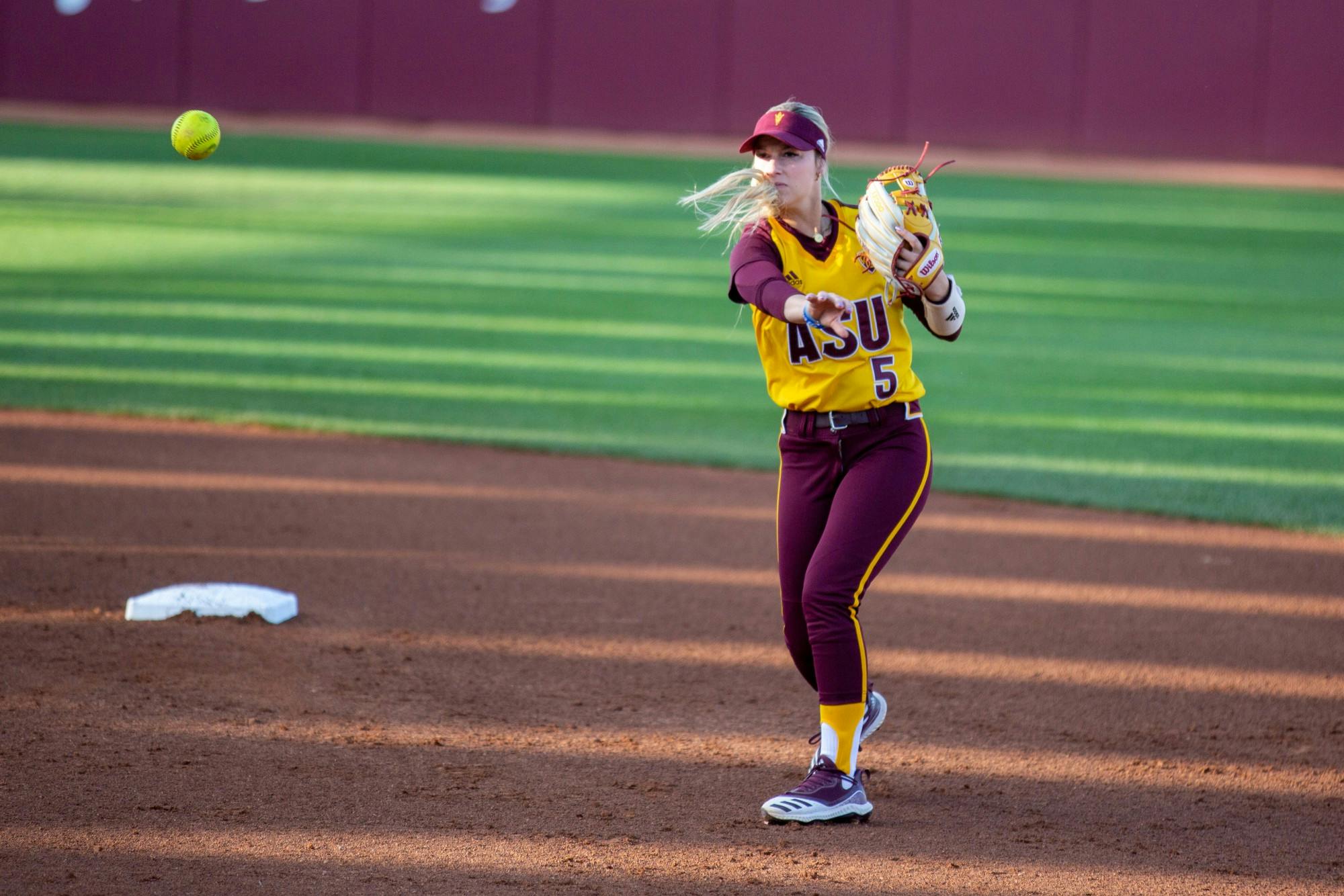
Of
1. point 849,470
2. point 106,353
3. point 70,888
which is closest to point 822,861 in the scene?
point 849,470

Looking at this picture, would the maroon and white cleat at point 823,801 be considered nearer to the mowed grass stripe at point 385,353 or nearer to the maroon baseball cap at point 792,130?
the maroon baseball cap at point 792,130

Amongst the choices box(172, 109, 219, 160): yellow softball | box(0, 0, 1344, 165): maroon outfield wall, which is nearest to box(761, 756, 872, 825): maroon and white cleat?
box(172, 109, 219, 160): yellow softball

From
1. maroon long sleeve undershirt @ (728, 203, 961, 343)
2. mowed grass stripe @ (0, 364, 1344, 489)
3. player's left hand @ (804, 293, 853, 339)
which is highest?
maroon long sleeve undershirt @ (728, 203, 961, 343)

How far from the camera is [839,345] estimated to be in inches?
151

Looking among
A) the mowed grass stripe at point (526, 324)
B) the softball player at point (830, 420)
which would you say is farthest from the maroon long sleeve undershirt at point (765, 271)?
the mowed grass stripe at point (526, 324)

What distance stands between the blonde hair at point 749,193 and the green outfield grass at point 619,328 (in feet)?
12.9

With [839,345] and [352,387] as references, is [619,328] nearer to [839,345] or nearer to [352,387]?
[352,387]

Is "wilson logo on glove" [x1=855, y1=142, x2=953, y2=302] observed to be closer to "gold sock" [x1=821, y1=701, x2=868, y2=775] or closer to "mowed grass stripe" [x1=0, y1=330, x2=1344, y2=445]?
"gold sock" [x1=821, y1=701, x2=868, y2=775]

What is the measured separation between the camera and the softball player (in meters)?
3.78

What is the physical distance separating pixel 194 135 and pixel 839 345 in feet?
9.69

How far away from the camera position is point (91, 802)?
12.3 feet

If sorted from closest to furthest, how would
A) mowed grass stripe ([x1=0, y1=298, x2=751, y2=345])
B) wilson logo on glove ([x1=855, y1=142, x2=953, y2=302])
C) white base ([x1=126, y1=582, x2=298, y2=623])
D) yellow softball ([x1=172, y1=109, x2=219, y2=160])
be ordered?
wilson logo on glove ([x1=855, y1=142, x2=953, y2=302])
white base ([x1=126, y1=582, x2=298, y2=623])
yellow softball ([x1=172, y1=109, x2=219, y2=160])
mowed grass stripe ([x1=0, y1=298, x2=751, y2=345])

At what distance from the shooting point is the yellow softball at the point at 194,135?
550cm

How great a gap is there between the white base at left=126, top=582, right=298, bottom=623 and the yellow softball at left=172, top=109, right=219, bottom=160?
1.65 meters
